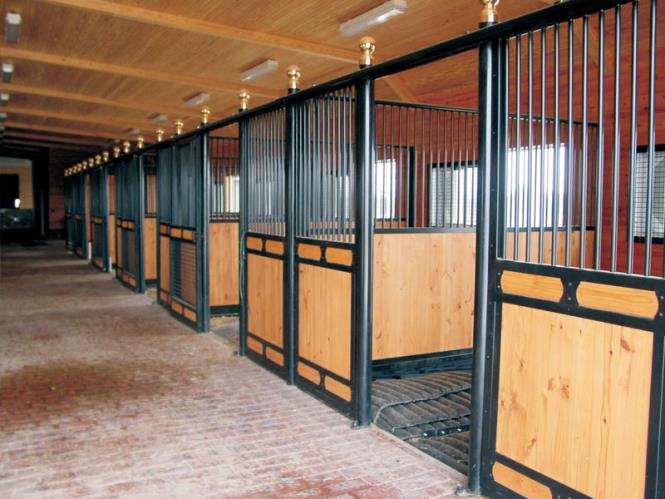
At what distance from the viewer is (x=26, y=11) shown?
18.2ft

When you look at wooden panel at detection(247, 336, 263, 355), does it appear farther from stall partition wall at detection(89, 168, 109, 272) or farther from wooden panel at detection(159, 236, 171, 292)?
stall partition wall at detection(89, 168, 109, 272)

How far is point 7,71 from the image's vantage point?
24.7 ft

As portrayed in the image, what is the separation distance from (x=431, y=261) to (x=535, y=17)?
215 cm

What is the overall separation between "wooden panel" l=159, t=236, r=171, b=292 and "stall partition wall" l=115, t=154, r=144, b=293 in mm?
1160

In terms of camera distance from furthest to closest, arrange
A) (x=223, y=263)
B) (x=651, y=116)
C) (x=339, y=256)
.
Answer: (x=223, y=263) → (x=339, y=256) → (x=651, y=116)

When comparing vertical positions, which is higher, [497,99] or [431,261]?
[497,99]

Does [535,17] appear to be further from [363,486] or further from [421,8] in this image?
[421,8]

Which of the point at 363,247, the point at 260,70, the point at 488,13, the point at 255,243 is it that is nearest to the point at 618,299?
the point at 488,13

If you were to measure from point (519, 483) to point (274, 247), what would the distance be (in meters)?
2.24

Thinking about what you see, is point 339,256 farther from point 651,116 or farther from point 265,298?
point 651,116

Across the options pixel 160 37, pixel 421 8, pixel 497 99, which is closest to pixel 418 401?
pixel 497 99

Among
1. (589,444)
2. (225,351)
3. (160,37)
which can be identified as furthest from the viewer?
(160,37)

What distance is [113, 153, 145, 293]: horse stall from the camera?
24.3ft

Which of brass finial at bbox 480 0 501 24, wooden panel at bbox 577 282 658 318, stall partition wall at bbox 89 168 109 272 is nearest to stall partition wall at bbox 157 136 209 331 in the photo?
brass finial at bbox 480 0 501 24
